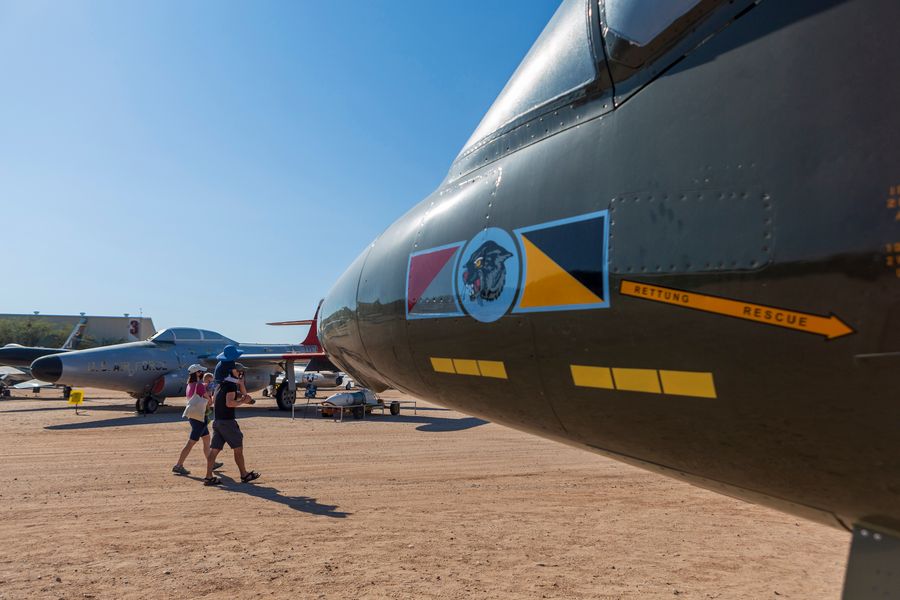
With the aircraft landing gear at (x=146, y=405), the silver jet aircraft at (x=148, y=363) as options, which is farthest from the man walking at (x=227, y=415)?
the aircraft landing gear at (x=146, y=405)

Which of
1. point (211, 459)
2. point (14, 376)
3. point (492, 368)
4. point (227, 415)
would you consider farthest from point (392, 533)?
point (14, 376)

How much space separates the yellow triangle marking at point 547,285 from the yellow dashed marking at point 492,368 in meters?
0.36

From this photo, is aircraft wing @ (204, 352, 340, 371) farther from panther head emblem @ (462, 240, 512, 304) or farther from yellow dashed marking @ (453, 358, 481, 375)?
panther head emblem @ (462, 240, 512, 304)

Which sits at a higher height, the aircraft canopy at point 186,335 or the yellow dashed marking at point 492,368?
the yellow dashed marking at point 492,368

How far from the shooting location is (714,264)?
1896 mm

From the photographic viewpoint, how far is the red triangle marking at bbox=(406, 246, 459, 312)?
9.86ft

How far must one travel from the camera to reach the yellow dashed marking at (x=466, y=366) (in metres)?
2.83

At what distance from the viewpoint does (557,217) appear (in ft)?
7.88

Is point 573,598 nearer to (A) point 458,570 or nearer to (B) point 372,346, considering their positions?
(A) point 458,570

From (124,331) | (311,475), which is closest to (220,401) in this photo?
(311,475)

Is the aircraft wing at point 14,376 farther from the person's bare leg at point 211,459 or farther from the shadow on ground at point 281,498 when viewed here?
the shadow on ground at point 281,498

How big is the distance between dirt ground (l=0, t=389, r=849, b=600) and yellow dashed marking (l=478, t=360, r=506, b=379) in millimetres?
2711

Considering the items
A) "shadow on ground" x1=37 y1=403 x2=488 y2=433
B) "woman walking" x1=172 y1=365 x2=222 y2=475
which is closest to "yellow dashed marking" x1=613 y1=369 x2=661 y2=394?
"woman walking" x1=172 y1=365 x2=222 y2=475

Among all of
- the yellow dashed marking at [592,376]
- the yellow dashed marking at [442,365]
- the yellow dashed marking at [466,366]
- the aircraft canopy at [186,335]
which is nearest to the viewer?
the yellow dashed marking at [592,376]
